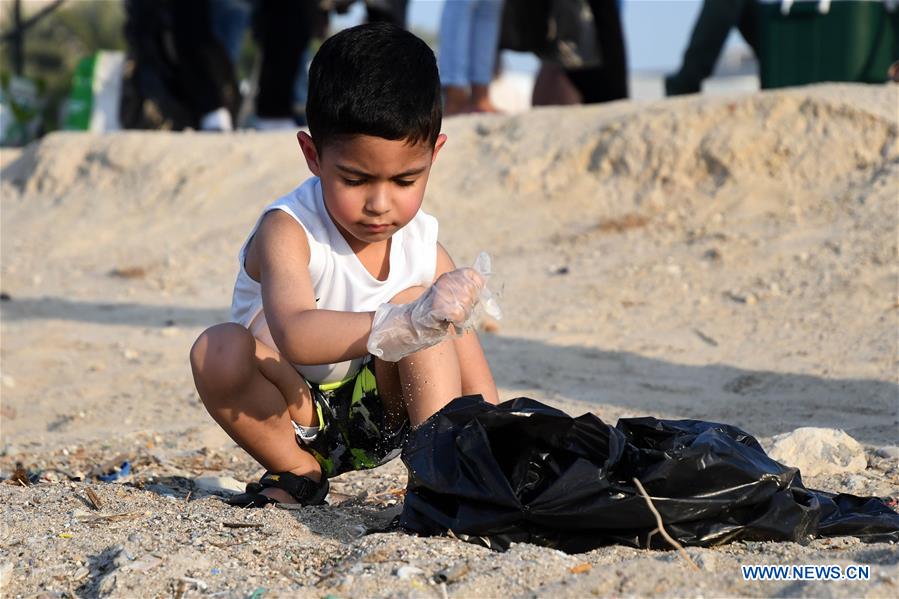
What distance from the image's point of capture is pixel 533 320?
5547 millimetres

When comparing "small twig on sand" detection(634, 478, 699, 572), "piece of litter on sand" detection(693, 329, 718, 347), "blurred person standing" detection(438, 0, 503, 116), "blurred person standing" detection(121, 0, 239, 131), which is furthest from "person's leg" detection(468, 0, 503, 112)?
"small twig on sand" detection(634, 478, 699, 572)

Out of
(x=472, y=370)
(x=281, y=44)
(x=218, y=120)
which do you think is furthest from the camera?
(x=218, y=120)

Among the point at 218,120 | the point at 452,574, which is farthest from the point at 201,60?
the point at 452,574

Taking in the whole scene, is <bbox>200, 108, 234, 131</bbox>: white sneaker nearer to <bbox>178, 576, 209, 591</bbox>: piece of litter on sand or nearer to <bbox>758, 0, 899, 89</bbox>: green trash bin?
<bbox>758, 0, 899, 89</bbox>: green trash bin

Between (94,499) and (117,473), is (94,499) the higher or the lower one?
the higher one

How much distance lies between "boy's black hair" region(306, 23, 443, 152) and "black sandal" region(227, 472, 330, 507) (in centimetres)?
81

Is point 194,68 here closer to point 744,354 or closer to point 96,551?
point 744,354

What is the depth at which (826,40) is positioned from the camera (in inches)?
283

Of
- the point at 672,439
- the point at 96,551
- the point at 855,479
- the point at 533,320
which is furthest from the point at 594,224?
the point at 96,551

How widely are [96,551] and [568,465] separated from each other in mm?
934

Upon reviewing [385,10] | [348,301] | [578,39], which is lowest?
[385,10]

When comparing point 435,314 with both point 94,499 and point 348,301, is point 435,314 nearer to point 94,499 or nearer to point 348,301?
point 348,301

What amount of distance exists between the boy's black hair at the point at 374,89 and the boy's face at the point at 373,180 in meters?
0.02

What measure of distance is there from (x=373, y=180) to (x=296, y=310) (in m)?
0.32
